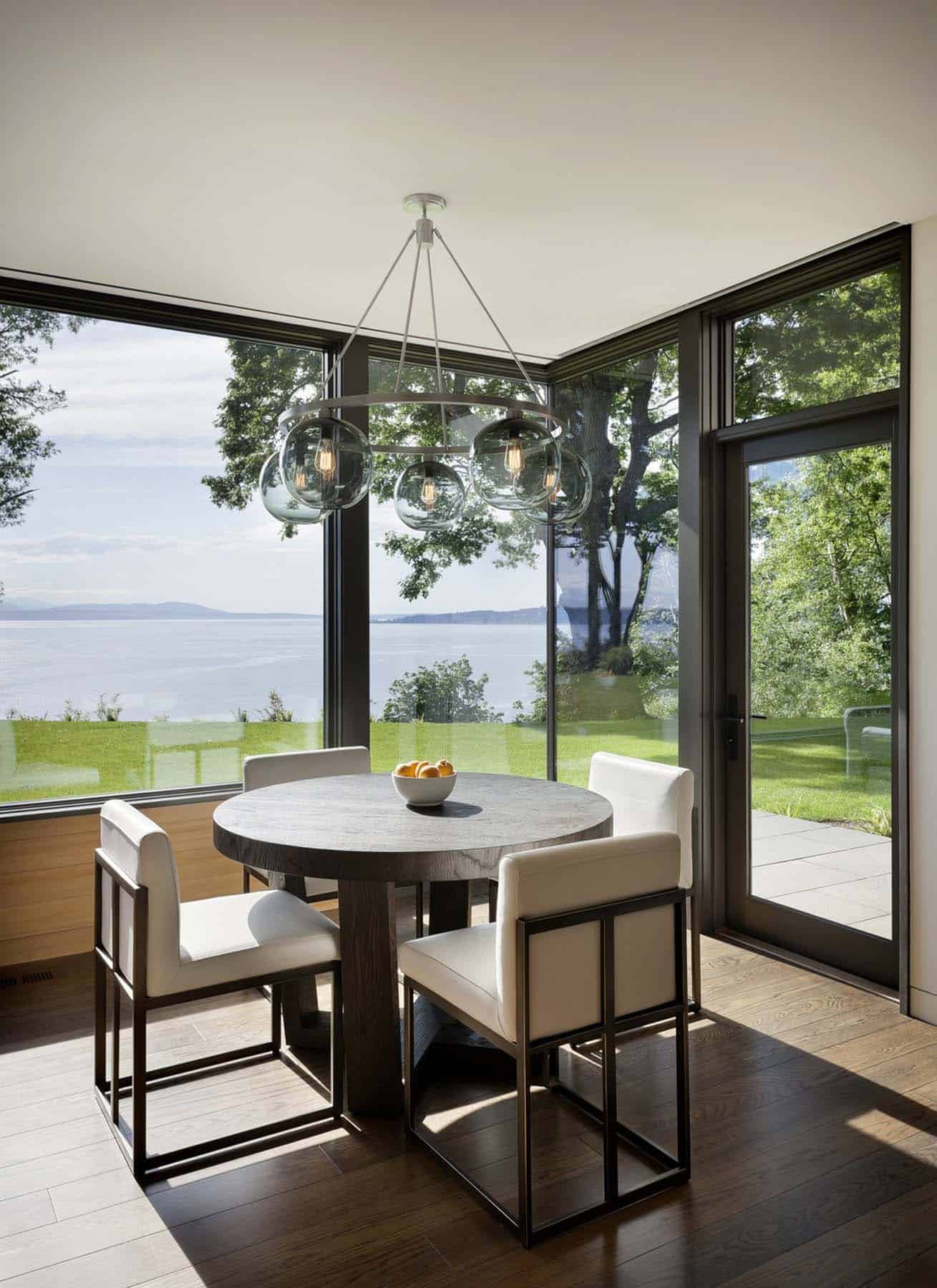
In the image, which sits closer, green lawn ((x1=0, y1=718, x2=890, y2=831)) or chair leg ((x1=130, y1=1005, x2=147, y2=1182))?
chair leg ((x1=130, y1=1005, x2=147, y2=1182))

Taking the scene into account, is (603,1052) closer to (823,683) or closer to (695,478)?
(823,683)

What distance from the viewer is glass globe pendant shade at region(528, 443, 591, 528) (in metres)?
2.74

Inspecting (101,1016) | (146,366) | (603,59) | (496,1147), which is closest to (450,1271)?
(496,1147)

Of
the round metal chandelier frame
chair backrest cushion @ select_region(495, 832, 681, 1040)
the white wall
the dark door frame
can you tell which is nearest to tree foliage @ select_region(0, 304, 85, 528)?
the round metal chandelier frame

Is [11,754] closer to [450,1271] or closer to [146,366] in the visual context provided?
[146,366]

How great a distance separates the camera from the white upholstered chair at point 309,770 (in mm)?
3553

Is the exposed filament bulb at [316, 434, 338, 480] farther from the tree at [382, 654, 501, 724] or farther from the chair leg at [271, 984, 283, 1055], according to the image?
the tree at [382, 654, 501, 724]

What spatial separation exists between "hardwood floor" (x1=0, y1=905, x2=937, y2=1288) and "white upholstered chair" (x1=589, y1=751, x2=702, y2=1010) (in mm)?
482

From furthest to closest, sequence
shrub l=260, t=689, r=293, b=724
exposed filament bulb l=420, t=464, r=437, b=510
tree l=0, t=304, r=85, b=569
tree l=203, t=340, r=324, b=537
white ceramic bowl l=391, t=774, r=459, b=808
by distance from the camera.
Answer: shrub l=260, t=689, r=293, b=724 → tree l=203, t=340, r=324, b=537 → tree l=0, t=304, r=85, b=569 → exposed filament bulb l=420, t=464, r=437, b=510 → white ceramic bowl l=391, t=774, r=459, b=808

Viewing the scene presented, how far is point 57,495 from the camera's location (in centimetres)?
406

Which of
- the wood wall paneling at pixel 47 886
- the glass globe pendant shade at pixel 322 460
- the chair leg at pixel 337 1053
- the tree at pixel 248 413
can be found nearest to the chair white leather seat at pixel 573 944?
the chair leg at pixel 337 1053

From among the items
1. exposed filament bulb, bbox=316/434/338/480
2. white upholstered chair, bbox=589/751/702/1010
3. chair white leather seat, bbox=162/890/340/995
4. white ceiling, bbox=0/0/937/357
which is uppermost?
white ceiling, bbox=0/0/937/357

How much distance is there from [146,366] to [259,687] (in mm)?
1519

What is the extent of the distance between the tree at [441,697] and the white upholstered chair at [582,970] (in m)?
2.50
